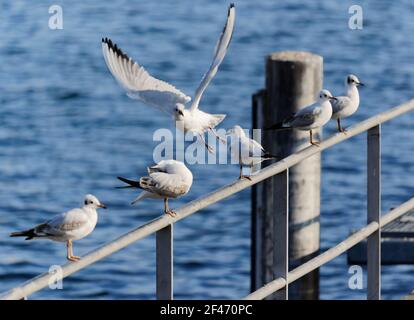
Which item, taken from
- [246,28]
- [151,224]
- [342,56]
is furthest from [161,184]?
[246,28]

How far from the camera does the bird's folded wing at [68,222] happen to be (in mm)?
6117

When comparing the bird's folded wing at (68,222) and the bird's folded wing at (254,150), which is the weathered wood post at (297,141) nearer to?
the bird's folded wing at (254,150)

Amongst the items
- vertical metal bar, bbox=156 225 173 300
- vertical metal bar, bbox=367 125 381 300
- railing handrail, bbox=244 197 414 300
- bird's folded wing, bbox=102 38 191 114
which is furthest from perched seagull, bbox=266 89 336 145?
vertical metal bar, bbox=156 225 173 300

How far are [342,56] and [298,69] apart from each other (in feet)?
57.5

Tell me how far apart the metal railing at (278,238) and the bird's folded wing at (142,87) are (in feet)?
4.88

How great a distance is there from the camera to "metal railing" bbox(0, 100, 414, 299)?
4.96m

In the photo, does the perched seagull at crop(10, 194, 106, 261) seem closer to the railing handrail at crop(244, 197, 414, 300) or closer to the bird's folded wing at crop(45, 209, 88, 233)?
the bird's folded wing at crop(45, 209, 88, 233)

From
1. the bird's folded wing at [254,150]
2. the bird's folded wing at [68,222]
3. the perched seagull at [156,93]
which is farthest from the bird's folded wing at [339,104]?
the bird's folded wing at [68,222]

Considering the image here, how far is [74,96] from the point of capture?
79.4ft

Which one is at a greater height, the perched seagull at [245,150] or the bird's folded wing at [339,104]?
the bird's folded wing at [339,104]

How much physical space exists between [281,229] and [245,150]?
1060 millimetres

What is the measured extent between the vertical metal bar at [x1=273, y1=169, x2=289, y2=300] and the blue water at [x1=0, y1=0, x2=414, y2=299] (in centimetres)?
922
